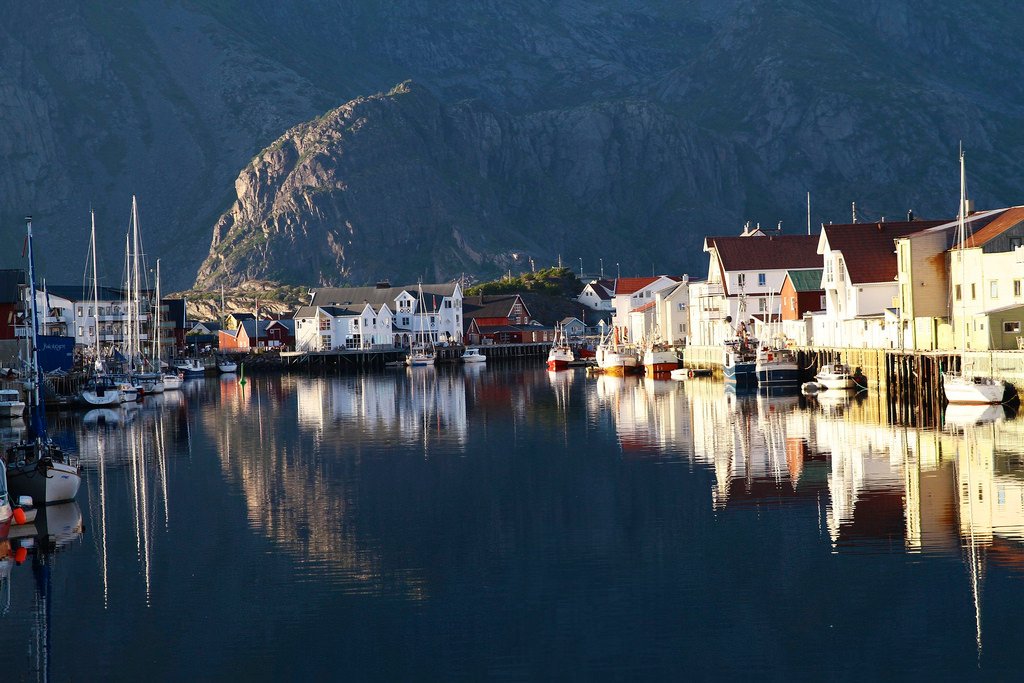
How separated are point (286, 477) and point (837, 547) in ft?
76.3

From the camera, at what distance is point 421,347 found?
160125mm

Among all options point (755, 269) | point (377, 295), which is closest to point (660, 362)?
point (755, 269)

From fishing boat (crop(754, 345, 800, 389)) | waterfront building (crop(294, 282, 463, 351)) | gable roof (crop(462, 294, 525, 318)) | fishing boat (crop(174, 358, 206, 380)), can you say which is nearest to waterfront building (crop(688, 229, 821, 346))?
fishing boat (crop(754, 345, 800, 389))

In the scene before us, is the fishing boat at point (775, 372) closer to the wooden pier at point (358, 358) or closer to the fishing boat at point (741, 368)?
the fishing boat at point (741, 368)

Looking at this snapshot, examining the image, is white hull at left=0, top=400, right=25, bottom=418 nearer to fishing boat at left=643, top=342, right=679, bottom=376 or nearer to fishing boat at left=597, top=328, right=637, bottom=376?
fishing boat at left=643, top=342, right=679, bottom=376

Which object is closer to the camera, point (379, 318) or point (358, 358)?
point (358, 358)

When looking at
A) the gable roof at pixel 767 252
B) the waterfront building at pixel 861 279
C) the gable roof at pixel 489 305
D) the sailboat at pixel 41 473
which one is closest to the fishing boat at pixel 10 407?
the sailboat at pixel 41 473

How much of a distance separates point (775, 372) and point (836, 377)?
29.4 feet

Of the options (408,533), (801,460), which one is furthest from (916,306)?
(408,533)

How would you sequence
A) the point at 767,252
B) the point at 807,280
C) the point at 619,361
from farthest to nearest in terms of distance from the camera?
the point at 619,361
the point at 767,252
the point at 807,280

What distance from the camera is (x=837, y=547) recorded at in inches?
1297

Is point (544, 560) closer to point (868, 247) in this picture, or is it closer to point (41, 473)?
point (41, 473)

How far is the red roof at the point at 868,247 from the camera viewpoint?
264 feet

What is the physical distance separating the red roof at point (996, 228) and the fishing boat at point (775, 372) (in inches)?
715
